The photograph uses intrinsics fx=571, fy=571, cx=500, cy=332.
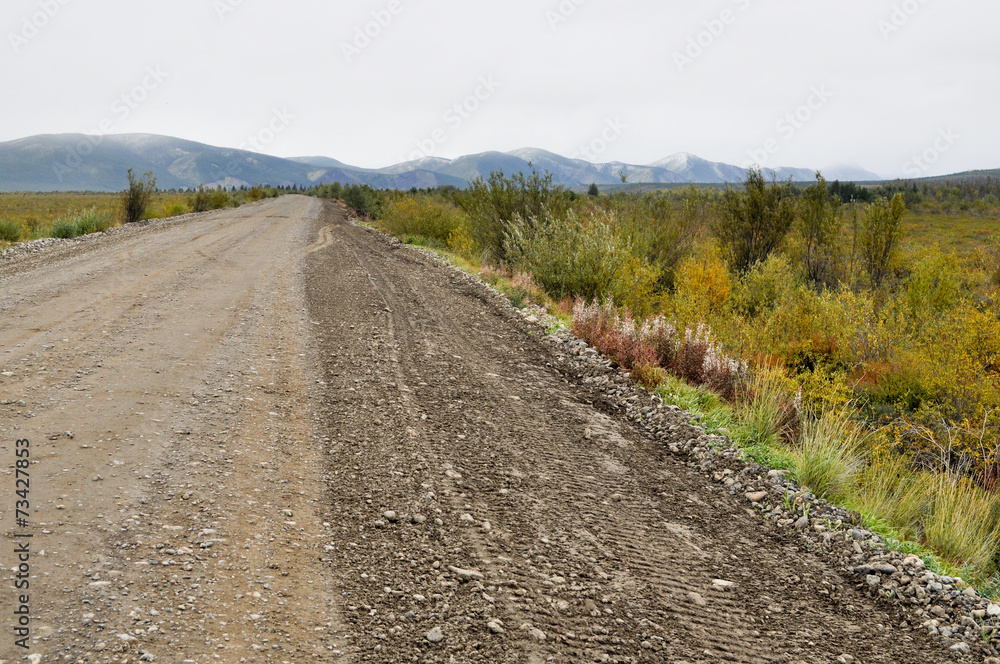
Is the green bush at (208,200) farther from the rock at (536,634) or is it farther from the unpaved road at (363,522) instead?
the rock at (536,634)

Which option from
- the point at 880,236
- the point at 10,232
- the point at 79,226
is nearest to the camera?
the point at 880,236

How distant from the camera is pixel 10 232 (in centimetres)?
1642

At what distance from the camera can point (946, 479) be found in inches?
188

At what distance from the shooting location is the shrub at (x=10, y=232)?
1603 centimetres

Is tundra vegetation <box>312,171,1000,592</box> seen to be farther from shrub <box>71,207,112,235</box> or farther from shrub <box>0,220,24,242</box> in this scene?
shrub <box>0,220,24,242</box>

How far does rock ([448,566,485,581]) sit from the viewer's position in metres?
3.13

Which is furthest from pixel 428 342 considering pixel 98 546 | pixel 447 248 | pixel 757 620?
pixel 447 248

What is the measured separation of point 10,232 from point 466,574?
19663mm

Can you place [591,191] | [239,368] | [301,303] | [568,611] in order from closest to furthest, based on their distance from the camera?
[568,611] < [239,368] < [301,303] < [591,191]

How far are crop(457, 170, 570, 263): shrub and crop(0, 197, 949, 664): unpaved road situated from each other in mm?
9318

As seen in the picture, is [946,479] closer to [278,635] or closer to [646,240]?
[278,635]

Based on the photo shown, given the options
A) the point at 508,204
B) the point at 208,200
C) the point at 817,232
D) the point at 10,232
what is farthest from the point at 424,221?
the point at 208,200

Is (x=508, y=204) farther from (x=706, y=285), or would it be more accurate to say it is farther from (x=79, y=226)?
(x=79, y=226)

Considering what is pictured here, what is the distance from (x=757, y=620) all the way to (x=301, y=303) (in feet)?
26.8
